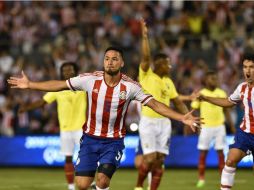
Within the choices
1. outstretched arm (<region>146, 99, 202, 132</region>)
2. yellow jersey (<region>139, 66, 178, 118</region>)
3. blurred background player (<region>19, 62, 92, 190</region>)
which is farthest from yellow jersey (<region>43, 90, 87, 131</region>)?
outstretched arm (<region>146, 99, 202, 132</region>)

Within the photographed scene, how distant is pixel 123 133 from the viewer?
10.5 m

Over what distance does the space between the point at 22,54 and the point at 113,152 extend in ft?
47.7

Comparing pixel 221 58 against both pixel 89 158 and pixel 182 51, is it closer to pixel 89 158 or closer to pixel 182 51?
pixel 182 51

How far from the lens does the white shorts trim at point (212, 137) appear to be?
1633cm

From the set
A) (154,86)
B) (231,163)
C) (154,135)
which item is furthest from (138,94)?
(154,135)

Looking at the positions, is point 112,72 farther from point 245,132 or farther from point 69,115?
point 69,115

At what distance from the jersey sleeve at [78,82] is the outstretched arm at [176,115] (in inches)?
35.8

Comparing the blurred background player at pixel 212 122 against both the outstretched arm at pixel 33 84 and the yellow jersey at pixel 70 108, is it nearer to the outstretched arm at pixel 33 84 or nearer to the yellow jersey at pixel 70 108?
the yellow jersey at pixel 70 108

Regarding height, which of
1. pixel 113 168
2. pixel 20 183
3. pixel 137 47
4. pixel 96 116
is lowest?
pixel 20 183

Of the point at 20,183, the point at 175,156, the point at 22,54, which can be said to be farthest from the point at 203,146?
Answer: the point at 22,54

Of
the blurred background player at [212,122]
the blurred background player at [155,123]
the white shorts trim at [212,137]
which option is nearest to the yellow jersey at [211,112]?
the blurred background player at [212,122]

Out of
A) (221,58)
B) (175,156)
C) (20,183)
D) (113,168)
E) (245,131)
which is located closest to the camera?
(113,168)

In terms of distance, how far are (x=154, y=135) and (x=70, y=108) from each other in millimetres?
1860

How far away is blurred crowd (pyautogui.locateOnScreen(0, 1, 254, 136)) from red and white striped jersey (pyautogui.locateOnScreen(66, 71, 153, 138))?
11795 millimetres
